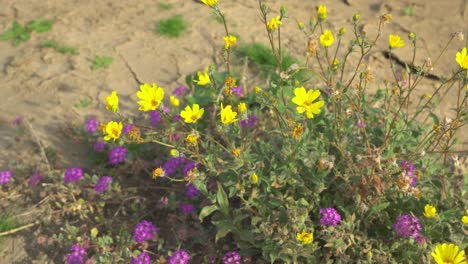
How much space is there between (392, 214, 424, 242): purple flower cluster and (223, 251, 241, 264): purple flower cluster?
2.89 ft

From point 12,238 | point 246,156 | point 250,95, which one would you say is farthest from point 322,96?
point 12,238

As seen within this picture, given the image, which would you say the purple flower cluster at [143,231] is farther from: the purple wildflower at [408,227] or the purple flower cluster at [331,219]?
the purple wildflower at [408,227]

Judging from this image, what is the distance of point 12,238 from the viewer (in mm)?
2832

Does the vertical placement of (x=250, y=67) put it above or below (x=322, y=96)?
below

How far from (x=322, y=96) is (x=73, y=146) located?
79.7 inches

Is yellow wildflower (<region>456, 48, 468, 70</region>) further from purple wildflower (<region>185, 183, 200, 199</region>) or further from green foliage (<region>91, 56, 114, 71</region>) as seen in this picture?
green foliage (<region>91, 56, 114, 71</region>)

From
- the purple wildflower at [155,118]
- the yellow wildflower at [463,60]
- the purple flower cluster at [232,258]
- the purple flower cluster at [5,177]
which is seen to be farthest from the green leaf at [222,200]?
the purple flower cluster at [5,177]

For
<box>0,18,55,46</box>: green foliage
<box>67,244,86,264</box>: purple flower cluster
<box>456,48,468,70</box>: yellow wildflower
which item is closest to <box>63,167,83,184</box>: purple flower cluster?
<box>67,244,86,264</box>: purple flower cluster

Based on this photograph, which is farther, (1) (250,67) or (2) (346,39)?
(2) (346,39)

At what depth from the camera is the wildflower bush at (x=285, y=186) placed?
80.5 inches

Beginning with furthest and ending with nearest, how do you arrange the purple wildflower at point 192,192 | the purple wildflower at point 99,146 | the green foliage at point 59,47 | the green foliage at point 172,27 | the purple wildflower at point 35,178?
the green foliage at point 172,27 → the green foliage at point 59,47 → the purple wildflower at point 99,146 → the purple wildflower at point 35,178 → the purple wildflower at point 192,192

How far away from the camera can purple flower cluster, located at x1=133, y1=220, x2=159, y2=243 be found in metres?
2.57

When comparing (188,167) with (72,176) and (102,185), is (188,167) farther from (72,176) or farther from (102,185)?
(72,176)

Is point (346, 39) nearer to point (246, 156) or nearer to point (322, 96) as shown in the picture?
point (322, 96)
